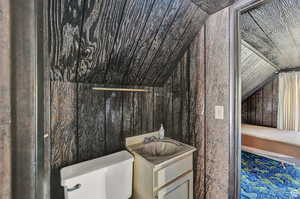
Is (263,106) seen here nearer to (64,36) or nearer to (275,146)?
(275,146)

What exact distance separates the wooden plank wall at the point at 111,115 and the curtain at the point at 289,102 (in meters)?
3.23

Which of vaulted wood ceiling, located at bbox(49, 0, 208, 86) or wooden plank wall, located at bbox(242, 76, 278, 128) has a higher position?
vaulted wood ceiling, located at bbox(49, 0, 208, 86)

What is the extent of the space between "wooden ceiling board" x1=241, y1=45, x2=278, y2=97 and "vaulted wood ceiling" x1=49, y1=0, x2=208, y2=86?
57.2 inches

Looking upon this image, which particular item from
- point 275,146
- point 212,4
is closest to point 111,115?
point 212,4

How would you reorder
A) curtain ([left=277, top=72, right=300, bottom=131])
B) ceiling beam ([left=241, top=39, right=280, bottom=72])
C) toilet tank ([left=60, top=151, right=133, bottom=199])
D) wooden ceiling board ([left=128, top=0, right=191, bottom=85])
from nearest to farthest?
toilet tank ([left=60, top=151, right=133, bottom=199]) → wooden ceiling board ([left=128, top=0, right=191, bottom=85]) → ceiling beam ([left=241, top=39, right=280, bottom=72]) → curtain ([left=277, top=72, right=300, bottom=131])

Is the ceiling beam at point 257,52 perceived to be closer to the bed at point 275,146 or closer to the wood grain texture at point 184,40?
the wood grain texture at point 184,40

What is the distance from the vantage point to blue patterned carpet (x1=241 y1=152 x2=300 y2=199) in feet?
5.90

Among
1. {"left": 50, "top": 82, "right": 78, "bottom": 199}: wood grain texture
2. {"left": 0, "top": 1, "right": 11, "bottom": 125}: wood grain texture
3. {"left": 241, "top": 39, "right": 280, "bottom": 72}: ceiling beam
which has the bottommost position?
{"left": 50, "top": 82, "right": 78, "bottom": 199}: wood grain texture

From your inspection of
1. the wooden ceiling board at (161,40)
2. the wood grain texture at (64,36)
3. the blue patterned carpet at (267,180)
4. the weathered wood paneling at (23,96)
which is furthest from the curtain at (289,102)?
the weathered wood paneling at (23,96)

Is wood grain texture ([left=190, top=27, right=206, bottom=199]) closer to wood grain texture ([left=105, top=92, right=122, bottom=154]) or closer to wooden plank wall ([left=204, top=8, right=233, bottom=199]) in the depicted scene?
wooden plank wall ([left=204, top=8, right=233, bottom=199])

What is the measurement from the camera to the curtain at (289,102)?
117 inches

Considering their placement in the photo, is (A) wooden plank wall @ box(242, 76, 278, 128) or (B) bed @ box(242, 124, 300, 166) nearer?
(B) bed @ box(242, 124, 300, 166)

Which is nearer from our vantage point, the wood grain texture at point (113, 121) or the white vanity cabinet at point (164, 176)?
the white vanity cabinet at point (164, 176)

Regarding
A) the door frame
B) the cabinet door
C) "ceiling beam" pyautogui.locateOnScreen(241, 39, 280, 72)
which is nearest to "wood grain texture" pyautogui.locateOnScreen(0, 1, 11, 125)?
the cabinet door
